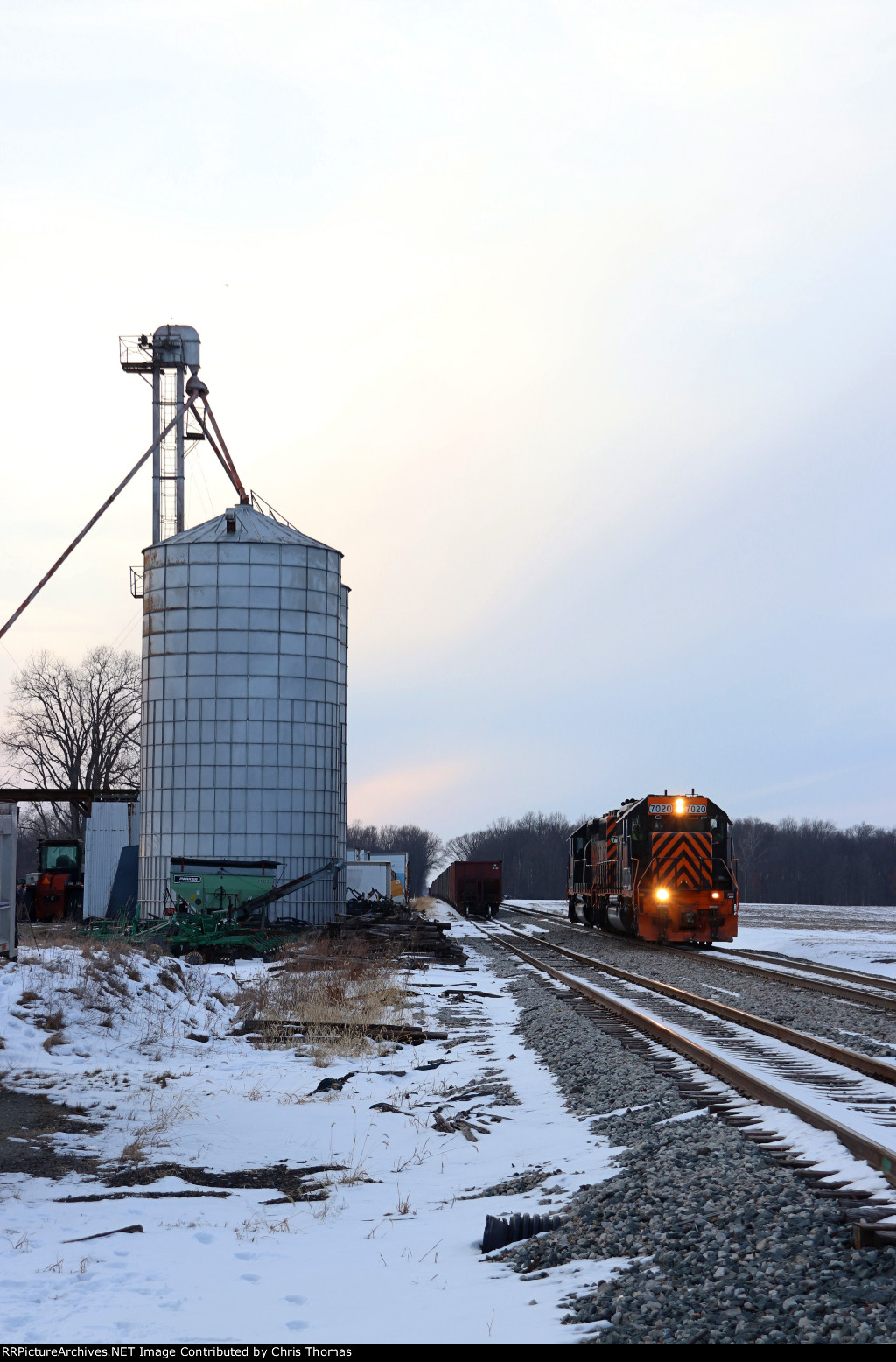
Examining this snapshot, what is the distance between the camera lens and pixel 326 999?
659 inches

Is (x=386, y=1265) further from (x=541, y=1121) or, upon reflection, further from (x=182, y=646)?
(x=182, y=646)

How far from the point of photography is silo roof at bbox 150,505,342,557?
33562mm

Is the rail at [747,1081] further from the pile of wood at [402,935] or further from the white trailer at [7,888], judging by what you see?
the white trailer at [7,888]

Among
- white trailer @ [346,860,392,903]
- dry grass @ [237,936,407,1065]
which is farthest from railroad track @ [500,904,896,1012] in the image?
white trailer @ [346,860,392,903]

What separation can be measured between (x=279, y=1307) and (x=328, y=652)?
28880 millimetres

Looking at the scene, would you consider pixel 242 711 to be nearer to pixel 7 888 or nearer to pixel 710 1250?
pixel 7 888

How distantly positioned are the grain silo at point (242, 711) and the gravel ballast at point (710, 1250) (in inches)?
958

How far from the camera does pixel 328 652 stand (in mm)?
33875

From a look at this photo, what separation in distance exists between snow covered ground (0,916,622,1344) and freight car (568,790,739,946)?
14.1 m

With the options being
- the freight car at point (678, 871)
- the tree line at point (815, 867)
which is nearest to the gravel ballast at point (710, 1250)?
the freight car at point (678, 871)

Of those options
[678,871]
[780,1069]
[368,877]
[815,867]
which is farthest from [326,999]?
[815,867]

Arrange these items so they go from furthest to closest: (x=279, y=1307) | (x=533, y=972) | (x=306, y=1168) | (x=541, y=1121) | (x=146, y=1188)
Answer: (x=533, y=972)
(x=541, y=1121)
(x=306, y=1168)
(x=146, y=1188)
(x=279, y=1307)

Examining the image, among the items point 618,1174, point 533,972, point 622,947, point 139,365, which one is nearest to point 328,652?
point 622,947

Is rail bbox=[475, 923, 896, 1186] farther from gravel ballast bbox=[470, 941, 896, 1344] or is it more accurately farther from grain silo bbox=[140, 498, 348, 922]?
grain silo bbox=[140, 498, 348, 922]
